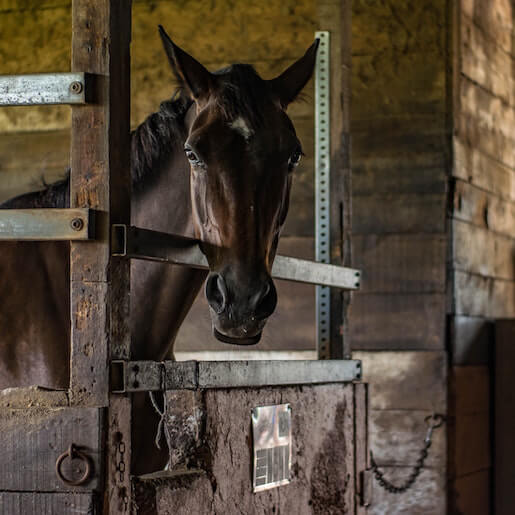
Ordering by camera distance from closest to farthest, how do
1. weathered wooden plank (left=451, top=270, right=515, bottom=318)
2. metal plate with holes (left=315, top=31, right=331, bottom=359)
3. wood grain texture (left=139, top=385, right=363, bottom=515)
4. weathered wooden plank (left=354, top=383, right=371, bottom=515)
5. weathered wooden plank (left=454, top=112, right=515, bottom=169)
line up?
1. wood grain texture (left=139, top=385, right=363, bottom=515)
2. weathered wooden plank (left=354, top=383, right=371, bottom=515)
3. metal plate with holes (left=315, top=31, right=331, bottom=359)
4. weathered wooden plank (left=451, top=270, right=515, bottom=318)
5. weathered wooden plank (left=454, top=112, right=515, bottom=169)

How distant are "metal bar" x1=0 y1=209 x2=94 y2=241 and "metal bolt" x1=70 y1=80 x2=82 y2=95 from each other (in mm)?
218

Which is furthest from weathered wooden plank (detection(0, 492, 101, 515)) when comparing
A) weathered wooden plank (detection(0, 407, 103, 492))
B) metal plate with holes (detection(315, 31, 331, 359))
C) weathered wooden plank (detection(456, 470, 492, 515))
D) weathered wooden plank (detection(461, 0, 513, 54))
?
weathered wooden plank (detection(461, 0, 513, 54))

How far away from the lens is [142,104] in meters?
4.60

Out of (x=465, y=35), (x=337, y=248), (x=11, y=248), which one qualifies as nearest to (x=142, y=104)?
(x=465, y=35)

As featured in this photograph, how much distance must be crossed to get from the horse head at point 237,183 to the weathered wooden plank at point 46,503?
0.49m

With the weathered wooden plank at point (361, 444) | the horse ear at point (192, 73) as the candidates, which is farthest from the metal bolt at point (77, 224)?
the weathered wooden plank at point (361, 444)

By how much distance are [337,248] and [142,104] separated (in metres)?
2.05

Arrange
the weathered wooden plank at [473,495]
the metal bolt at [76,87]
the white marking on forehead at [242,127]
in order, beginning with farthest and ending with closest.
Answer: the weathered wooden plank at [473,495] < the white marking on forehead at [242,127] < the metal bolt at [76,87]

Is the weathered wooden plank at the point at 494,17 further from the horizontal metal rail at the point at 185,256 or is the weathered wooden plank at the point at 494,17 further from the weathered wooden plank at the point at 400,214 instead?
the horizontal metal rail at the point at 185,256

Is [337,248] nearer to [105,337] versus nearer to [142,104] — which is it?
[105,337]

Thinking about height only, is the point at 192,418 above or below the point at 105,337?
below

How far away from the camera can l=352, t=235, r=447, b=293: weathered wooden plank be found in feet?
14.5

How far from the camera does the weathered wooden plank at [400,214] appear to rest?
14.6 feet

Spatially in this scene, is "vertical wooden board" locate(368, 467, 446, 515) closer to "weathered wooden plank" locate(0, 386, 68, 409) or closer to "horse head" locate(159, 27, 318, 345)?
"horse head" locate(159, 27, 318, 345)
